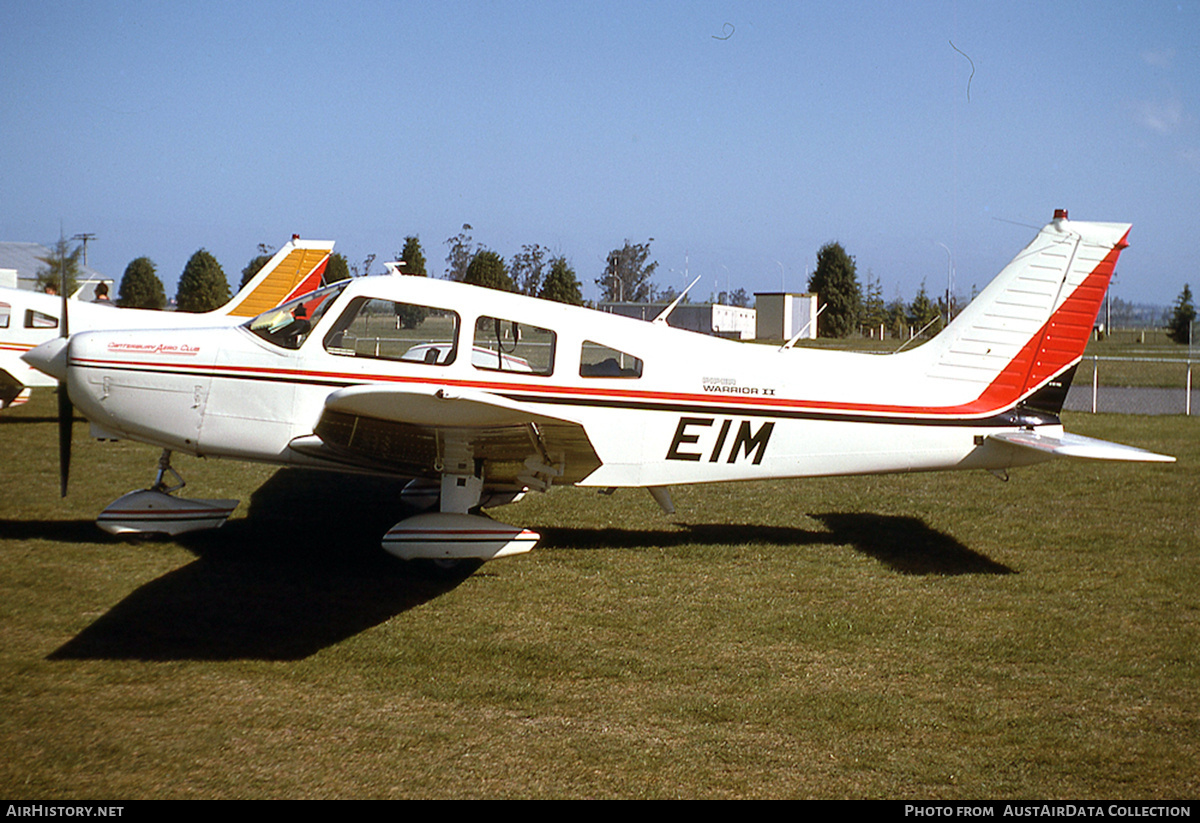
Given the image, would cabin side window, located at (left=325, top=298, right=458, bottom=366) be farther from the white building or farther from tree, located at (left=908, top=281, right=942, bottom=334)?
tree, located at (left=908, top=281, right=942, bottom=334)

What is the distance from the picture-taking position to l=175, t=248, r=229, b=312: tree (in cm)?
4088

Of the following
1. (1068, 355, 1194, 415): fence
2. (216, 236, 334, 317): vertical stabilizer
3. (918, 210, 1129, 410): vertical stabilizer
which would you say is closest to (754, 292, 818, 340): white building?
(1068, 355, 1194, 415): fence

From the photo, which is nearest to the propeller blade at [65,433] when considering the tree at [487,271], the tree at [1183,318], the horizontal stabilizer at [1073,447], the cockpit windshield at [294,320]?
the cockpit windshield at [294,320]

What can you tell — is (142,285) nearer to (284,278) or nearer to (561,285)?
(561,285)

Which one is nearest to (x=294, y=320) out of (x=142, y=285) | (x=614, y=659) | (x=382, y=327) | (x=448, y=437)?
(x=382, y=327)

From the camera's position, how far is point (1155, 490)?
10.4m

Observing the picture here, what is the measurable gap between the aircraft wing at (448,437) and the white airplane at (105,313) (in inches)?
288

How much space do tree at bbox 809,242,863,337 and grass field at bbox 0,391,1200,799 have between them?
114ft

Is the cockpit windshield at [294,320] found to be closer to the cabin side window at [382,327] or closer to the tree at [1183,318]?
the cabin side window at [382,327]

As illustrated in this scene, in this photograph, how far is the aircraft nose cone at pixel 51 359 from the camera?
677 cm

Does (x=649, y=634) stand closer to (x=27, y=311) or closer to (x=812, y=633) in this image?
(x=812, y=633)

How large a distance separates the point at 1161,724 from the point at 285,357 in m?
6.03

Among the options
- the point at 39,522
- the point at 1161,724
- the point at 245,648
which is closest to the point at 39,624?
the point at 245,648

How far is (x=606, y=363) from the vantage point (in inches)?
272
